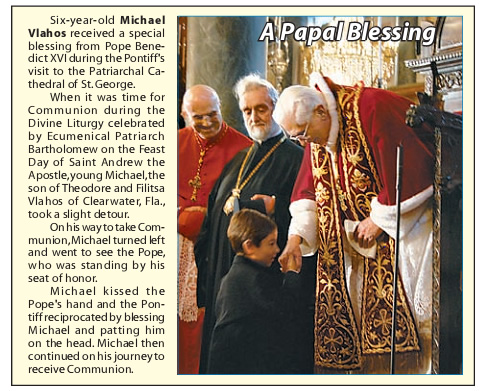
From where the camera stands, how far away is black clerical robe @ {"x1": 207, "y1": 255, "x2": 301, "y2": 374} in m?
4.19

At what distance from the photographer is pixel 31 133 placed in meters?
4.29

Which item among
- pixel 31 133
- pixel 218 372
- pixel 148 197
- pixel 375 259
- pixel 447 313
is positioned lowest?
pixel 218 372

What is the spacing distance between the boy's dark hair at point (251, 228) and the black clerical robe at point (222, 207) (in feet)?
0.10

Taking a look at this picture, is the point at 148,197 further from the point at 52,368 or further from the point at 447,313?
the point at 447,313

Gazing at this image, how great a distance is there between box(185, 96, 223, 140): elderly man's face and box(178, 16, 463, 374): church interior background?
0.05m

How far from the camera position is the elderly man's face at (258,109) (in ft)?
14.0

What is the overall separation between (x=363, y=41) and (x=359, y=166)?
2.08 ft

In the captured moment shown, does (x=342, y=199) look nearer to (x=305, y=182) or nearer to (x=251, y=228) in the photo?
(x=305, y=182)

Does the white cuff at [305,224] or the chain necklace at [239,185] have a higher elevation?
the chain necklace at [239,185]

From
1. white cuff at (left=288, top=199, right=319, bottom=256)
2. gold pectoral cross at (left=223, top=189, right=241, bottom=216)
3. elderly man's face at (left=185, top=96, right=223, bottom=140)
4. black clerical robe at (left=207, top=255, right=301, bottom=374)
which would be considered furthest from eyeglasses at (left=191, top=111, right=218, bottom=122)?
black clerical robe at (left=207, top=255, right=301, bottom=374)

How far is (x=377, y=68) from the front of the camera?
13.9 feet

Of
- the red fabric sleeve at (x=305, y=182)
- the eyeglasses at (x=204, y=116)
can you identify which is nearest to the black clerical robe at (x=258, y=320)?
the red fabric sleeve at (x=305, y=182)

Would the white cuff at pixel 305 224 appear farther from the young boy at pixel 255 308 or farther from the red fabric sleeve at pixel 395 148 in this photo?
the red fabric sleeve at pixel 395 148
